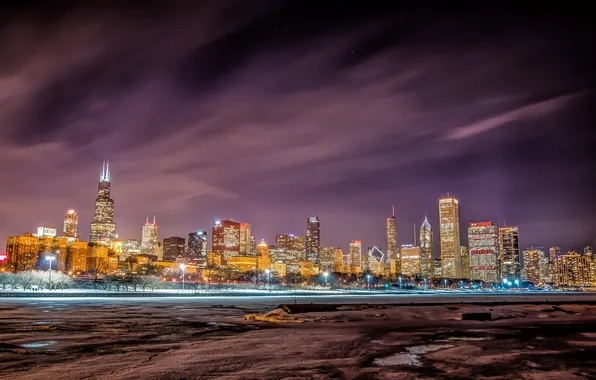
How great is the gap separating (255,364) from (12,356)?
9335 mm

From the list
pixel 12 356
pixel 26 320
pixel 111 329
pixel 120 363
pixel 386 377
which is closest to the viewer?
pixel 386 377

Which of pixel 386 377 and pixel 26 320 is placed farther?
pixel 26 320

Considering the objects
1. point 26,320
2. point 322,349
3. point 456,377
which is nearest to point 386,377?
point 456,377

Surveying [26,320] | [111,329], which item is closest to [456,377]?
[111,329]

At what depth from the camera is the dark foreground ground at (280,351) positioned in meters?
16.9

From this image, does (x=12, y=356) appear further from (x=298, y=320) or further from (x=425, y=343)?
(x=298, y=320)

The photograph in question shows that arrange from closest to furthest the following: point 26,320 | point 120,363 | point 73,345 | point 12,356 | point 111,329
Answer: point 120,363
point 12,356
point 73,345
point 111,329
point 26,320

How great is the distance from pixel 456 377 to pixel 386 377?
2.38 m

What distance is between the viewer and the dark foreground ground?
1686 centimetres

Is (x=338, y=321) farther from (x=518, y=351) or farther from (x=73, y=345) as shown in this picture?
(x=73, y=345)

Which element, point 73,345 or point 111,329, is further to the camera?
point 111,329

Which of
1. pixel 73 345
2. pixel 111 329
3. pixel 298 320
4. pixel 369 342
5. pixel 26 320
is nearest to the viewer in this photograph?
pixel 73 345

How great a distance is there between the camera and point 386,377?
16.2 meters

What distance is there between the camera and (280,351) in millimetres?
21703
